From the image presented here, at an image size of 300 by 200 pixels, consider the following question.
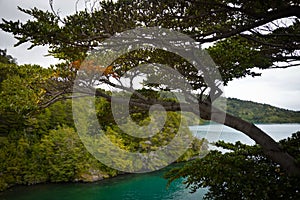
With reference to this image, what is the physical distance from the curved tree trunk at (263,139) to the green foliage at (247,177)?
112mm

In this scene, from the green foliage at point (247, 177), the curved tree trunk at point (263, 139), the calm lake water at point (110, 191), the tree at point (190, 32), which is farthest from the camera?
the calm lake water at point (110, 191)

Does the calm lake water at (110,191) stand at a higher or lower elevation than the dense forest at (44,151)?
lower

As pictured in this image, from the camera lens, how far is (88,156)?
50.9ft

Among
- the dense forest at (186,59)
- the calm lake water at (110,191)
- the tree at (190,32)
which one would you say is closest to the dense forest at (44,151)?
the calm lake water at (110,191)

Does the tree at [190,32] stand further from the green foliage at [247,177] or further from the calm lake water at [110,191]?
the calm lake water at [110,191]

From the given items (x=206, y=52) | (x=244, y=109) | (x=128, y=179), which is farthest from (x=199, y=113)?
(x=244, y=109)

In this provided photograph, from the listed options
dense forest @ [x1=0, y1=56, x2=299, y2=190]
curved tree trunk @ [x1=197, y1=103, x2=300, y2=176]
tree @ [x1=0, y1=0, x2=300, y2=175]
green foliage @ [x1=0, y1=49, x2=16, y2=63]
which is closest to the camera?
tree @ [x1=0, y1=0, x2=300, y2=175]

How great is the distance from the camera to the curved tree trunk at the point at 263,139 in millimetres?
3201

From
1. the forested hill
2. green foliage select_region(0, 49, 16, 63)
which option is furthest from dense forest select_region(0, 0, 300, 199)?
the forested hill

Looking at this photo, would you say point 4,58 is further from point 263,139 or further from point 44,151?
point 263,139

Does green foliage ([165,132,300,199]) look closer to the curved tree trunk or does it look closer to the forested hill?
the curved tree trunk

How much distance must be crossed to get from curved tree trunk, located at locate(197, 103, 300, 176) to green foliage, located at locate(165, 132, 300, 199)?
0.37ft

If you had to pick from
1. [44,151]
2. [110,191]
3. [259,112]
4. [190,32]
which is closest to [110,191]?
[110,191]

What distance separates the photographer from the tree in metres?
2.78
